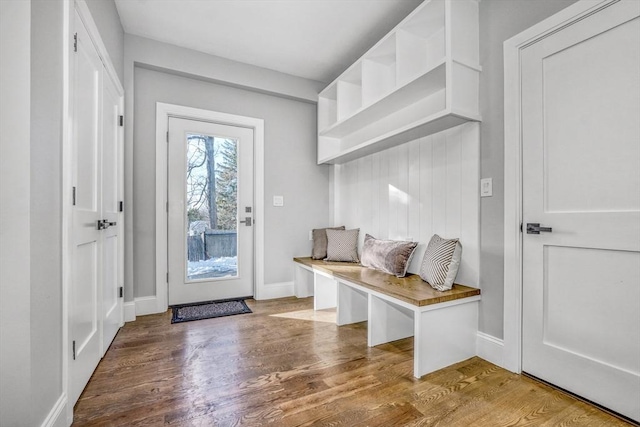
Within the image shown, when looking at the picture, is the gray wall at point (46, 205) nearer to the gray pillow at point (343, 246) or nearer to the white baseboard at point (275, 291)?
the white baseboard at point (275, 291)

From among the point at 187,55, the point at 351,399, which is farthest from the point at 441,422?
the point at 187,55

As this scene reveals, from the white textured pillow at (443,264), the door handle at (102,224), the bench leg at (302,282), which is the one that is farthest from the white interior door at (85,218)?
the white textured pillow at (443,264)

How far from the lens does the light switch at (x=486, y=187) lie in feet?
6.70

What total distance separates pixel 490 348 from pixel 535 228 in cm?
85

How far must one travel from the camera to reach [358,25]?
8.93 feet

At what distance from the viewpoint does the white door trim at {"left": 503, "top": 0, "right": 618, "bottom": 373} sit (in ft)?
6.20

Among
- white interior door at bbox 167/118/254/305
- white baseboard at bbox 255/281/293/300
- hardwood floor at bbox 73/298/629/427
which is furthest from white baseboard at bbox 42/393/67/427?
white baseboard at bbox 255/281/293/300

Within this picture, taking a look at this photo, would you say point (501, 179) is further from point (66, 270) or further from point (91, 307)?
point (91, 307)

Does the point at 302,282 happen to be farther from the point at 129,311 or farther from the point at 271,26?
the point at 271,26

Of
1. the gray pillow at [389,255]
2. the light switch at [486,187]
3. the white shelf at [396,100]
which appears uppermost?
the white shelf at [396,100]

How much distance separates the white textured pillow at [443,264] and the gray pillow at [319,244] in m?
1.45

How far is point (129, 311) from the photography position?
2.84m

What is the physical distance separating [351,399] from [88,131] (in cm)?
217

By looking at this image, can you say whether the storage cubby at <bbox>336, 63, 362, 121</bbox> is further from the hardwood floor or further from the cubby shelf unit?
the hardwood floor
